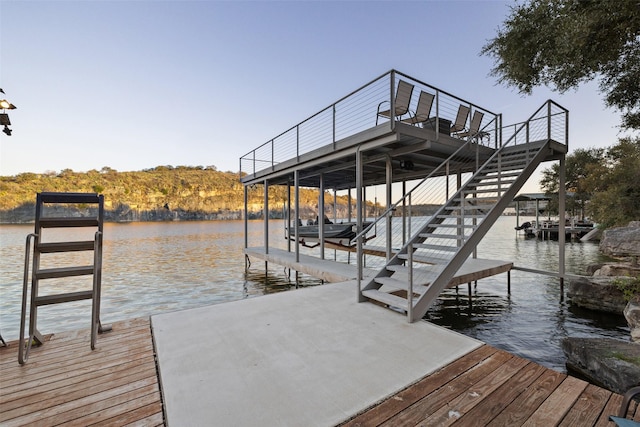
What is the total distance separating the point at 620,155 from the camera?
19266 millimetres

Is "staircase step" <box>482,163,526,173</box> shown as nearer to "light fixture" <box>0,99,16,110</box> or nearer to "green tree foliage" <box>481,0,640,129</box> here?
"green tree foliage" <box>481,0,640,129</box>

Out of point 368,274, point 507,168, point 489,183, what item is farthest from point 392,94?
point 368,274

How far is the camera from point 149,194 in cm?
7069

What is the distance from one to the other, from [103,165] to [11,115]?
96234 millimetres

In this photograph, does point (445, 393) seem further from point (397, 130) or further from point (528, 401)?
point (397, 130)

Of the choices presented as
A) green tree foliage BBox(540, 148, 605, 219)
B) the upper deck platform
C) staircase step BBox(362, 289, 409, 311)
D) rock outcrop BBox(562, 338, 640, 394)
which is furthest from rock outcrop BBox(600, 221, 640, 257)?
green tree foliage BBox(540, 148, 605, 219)

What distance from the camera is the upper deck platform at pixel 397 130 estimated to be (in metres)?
5.68

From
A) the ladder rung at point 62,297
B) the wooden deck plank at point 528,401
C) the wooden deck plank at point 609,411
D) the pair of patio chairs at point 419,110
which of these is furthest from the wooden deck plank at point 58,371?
the pair of patio chairs at point 419,110

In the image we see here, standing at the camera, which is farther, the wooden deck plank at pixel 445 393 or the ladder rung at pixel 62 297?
the ladder rung at pixel 62 297

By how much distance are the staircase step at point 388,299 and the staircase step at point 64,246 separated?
3.71m

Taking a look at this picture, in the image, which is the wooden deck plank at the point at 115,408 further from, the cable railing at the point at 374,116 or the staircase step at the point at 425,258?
the cable railing at the point at 374,116

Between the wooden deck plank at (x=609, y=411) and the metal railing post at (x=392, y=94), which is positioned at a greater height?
the metal railing post at (x=392, y=94)

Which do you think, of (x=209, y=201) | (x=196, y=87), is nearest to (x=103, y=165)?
(x=209, y=201)

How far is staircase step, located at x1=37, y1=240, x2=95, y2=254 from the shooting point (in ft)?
8.80
